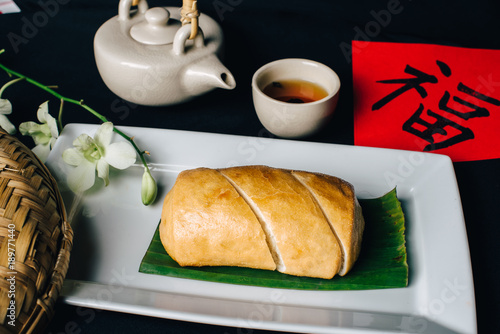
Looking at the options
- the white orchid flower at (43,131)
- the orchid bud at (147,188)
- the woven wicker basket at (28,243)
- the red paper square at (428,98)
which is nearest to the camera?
the woven wicker basket at (28,243)

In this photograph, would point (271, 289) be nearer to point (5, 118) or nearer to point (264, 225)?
point (264, 225)

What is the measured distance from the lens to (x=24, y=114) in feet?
4.97

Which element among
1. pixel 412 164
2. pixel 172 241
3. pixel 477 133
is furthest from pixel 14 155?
pixel 477 133

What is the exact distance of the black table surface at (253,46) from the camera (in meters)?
1.35

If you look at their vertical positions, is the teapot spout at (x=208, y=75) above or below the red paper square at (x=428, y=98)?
above

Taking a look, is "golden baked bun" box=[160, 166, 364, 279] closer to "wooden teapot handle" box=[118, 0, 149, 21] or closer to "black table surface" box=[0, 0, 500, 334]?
"black table surface" box=[0, 0, 500, 334]

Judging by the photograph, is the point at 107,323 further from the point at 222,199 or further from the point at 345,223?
the point at 345,223

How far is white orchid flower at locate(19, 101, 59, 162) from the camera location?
51.1 inches

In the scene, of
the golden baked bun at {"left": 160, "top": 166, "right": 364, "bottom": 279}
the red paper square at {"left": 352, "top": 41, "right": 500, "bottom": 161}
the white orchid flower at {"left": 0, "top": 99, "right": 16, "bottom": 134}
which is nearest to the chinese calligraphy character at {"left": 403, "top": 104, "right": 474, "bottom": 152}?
the red paper square at {"left": 352, "top": 41, "right": 500, "bottom": 161}

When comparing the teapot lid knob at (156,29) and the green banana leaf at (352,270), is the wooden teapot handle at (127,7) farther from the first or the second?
the green banana leaf at (352,270)

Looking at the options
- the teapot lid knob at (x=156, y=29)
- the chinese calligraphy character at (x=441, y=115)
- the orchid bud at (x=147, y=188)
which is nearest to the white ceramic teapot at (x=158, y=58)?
the teapot lid knob at (x=156, y=29)

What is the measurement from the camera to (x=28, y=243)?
832mm

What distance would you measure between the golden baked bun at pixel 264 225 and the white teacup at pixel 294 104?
275 mm

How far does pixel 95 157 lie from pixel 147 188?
18 cm
